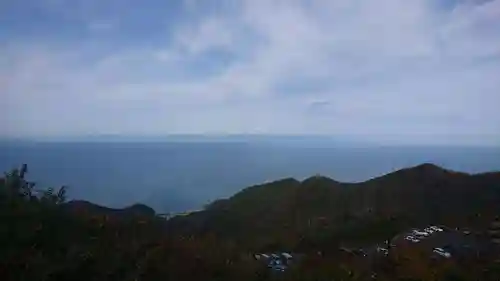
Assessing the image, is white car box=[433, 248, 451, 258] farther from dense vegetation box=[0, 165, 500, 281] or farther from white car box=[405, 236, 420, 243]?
white car box=[405, 236, 420, 243]

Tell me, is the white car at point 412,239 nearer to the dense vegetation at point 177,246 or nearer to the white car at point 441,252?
the white car at point 441,252

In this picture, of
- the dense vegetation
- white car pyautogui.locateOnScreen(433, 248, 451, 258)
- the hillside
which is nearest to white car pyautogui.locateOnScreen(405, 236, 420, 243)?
white car pyautogui.locateOnScreen(433, 248, 451, 258)

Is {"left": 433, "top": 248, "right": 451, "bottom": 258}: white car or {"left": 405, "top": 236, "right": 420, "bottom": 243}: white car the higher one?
{"left": 433, "top": 248, "right": 451, "bottom": 258}: white car

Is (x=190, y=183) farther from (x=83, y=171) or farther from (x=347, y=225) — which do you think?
(x=347, y=225)

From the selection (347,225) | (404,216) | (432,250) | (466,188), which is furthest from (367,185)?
(432,250)

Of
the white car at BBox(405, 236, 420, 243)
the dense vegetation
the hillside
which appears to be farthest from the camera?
the hillside

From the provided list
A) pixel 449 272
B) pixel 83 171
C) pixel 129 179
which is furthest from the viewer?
pixel 129 179

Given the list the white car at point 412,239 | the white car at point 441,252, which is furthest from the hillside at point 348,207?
the white car at point 441,252

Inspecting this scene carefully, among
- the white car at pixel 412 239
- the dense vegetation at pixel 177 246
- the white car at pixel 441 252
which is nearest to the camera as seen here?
the dense vegetation at pixel 177 246
